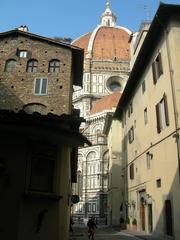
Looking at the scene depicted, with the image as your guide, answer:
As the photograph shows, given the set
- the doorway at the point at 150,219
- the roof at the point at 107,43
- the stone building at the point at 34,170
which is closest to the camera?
the stone building at the point at 34,170

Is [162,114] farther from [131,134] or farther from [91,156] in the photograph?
[91,156]

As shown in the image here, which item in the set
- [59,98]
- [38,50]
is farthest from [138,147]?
[38,50]

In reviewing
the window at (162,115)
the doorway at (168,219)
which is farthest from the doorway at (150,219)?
the window at (162,115)

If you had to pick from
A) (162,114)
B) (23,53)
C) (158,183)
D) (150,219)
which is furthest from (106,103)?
(162,114)

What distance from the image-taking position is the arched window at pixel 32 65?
21.6 m

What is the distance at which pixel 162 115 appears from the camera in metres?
17.9

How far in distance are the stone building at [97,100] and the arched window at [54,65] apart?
3108 cm

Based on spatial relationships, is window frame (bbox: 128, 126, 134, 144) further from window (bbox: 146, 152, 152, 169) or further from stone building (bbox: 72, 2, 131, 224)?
stone building (bbox: 72, 2, 131, 224)

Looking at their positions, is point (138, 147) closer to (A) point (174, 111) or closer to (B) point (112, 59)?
(A) point (174, 111)

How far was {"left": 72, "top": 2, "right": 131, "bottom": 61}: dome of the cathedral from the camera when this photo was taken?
242 feet

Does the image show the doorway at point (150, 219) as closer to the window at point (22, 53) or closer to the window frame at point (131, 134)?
the window frame at point (131, 134)

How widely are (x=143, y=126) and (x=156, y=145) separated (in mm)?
3540

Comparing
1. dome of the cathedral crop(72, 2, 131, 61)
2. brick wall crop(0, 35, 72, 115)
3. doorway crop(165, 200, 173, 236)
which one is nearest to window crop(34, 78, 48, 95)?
brick wall crop(0, 35, 72, 115)

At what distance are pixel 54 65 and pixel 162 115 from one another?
8102 millimetres
